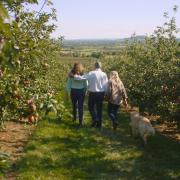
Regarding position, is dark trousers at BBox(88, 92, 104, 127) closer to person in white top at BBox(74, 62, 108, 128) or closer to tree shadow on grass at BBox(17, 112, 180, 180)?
person in white top at BBox(74, 62, 108, 128)

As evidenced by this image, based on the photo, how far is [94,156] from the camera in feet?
28.4

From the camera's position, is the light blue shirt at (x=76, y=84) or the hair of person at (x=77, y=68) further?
the light blue shirt at (x=76, y=84)

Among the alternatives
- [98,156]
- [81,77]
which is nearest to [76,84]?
[81,77]

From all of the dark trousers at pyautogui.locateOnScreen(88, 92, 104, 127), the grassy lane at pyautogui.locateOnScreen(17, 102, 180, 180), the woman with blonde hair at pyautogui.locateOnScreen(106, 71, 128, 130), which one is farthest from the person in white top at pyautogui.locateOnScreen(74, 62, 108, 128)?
the grassy lane at pyautogui.locateOnScreen(17, 102, 180, 180)

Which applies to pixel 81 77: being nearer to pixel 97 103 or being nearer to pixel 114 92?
pixel 97 103

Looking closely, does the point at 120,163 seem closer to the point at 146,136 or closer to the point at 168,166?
the point at 168,166

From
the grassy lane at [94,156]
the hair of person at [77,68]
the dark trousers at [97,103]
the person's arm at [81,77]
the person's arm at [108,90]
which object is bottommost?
the grassy lane at [94,156]

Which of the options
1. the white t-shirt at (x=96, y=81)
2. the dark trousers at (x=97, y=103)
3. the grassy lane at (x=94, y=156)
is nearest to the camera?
the grassy lane at (x=94, y=156)

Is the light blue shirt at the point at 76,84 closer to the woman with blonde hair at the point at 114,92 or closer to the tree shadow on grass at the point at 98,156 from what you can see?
the woman with blonde hair at the point at 114,92

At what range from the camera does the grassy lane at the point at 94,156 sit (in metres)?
7.49

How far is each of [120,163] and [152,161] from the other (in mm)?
656

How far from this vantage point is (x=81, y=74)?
1188 centimetres

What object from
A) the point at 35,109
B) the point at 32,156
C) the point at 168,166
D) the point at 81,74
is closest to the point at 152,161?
the point at 168,166

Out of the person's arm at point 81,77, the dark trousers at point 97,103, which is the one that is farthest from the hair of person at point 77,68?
the dark trousers at point 97,103
